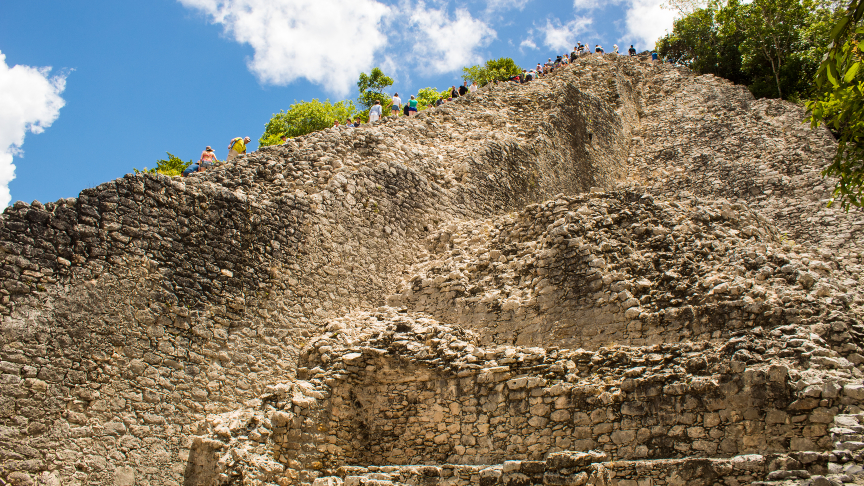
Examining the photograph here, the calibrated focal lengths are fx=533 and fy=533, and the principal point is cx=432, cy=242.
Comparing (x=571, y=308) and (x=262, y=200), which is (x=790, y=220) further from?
(x=262, y=200)

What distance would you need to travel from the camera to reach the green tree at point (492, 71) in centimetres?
3216

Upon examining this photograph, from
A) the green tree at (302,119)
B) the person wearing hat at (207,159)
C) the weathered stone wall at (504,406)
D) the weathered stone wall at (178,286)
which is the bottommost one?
Answer: the weathered stone wall at (504,406)

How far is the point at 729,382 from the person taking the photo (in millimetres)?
5586

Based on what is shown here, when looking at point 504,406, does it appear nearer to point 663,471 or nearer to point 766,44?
point 663,471

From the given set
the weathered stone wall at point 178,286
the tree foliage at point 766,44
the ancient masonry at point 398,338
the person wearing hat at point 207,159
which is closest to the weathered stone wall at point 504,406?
the ancient masonry at point 398,338

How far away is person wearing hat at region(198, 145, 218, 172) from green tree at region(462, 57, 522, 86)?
2336 centimetres

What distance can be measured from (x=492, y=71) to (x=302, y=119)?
12180mm

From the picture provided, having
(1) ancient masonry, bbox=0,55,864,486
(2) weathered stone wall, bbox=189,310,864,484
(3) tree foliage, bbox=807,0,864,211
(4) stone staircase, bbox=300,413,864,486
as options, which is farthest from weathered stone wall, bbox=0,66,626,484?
(3) tree foliage, bbox=807,0,864,211

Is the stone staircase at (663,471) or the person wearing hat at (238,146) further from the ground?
the person wearing hat at (238,146)

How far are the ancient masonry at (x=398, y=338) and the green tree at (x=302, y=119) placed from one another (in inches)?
656

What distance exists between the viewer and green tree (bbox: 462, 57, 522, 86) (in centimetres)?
3216

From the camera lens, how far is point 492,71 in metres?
32.7

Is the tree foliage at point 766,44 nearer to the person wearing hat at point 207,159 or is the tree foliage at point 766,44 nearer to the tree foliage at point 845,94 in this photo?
the tree foliage at point 845,94

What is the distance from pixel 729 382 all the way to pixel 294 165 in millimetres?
8299
